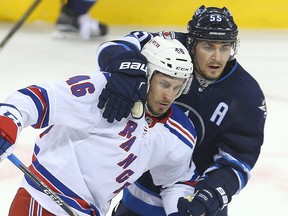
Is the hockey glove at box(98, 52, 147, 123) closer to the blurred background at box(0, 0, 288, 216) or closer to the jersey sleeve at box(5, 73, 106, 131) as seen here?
the jersey sleeve at box(5, 73, 106, 131)

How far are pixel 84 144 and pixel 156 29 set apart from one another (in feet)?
11.9

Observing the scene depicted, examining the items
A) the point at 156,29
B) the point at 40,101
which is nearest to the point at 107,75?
the point at 40,101

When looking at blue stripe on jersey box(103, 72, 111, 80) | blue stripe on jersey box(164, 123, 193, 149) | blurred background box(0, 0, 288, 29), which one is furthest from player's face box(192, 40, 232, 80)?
blurred background box(0, 0, 288, 29)

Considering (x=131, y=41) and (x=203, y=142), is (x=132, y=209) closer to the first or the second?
(x=203, y=142)

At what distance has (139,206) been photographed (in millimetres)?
2705

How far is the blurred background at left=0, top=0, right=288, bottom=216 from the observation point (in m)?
3.44

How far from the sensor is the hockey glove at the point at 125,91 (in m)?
2.11

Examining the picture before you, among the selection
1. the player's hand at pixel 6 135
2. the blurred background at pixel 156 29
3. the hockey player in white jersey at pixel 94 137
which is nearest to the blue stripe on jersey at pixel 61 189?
the hockey player in white jersey at pixel 94 137

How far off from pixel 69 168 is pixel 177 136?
37cm

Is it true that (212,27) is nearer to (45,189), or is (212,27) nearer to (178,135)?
(178,135)

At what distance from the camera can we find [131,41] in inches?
97.0

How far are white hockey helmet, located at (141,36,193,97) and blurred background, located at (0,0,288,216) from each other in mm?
1136

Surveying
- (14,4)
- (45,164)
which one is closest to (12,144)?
(45,164)

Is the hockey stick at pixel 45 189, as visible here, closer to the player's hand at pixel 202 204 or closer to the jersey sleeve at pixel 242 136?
the player's hand at pixel 202 204
